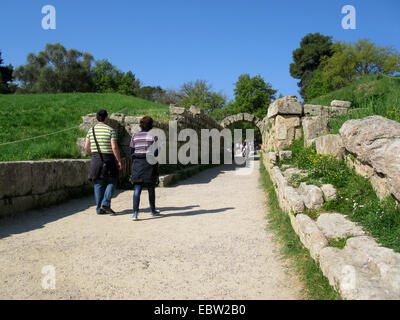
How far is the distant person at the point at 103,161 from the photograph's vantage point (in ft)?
17.7

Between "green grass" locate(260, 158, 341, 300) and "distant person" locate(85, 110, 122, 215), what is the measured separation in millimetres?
2904

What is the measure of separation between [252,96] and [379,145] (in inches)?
1469

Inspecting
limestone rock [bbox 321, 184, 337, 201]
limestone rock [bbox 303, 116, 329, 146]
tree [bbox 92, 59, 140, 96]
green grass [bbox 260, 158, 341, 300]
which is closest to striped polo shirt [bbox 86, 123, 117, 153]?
green grass [bbox 260, 158, 341, 300]

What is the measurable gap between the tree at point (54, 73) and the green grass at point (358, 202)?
38.8 metres

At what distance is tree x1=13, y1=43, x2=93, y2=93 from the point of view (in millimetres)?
37000

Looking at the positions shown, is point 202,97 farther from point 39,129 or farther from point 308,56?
point 39,129

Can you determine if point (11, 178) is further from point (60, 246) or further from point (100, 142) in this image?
point (60, 246)

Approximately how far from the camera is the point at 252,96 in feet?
129

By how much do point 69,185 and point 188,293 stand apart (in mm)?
4604

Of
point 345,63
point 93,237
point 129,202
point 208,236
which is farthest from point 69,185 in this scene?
point 345,63

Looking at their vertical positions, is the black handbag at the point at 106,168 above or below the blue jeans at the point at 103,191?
above

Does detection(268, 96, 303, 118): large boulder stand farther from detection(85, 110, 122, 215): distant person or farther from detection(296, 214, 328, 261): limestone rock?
detection(296, 214, 328, 261): limestone rock

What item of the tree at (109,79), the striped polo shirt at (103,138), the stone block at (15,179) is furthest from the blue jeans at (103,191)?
the tree at (109,79)

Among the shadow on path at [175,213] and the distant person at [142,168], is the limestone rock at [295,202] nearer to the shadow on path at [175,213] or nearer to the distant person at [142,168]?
the shadow on path at [175,213]
